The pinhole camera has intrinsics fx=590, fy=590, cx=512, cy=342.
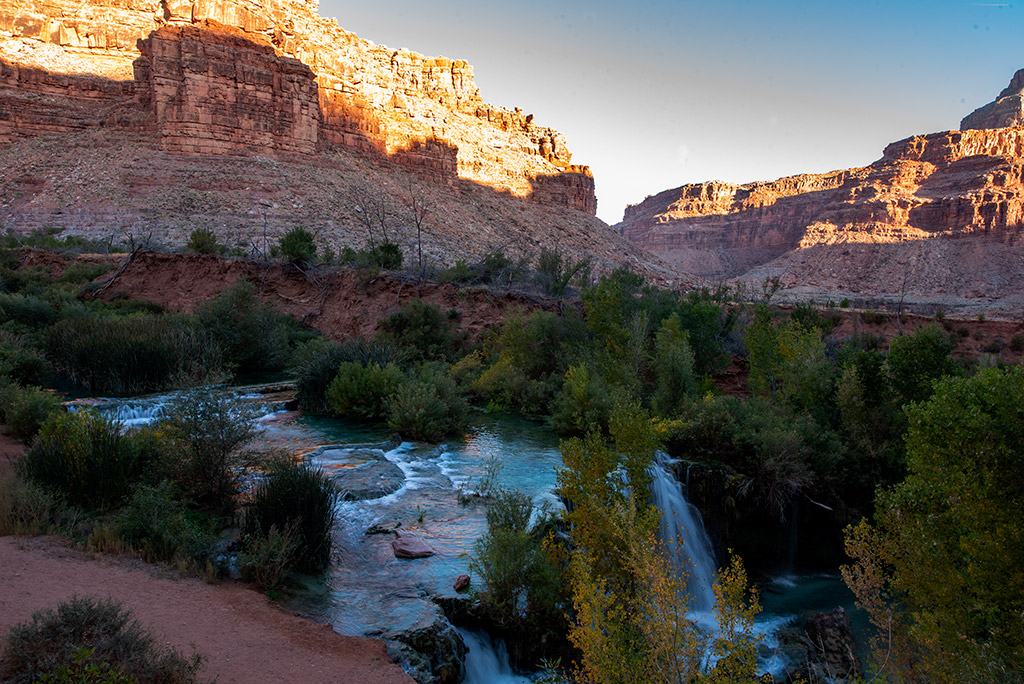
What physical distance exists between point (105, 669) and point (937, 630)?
20.3 feet

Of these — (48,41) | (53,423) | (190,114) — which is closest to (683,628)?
(53,423)

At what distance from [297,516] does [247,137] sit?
1869 inches

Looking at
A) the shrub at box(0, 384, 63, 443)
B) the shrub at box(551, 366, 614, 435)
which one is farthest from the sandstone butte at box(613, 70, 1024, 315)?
the shrub at box(0, 384, 63, 443)

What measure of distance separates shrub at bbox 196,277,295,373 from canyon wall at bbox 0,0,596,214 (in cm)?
3143

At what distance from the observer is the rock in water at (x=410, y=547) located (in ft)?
22.9

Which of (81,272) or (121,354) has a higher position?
(81,272)

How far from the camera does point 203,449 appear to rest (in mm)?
7602

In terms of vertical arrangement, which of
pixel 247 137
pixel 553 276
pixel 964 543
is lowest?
pixel 964 543

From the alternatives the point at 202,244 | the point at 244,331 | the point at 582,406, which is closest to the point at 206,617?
the point at 582,406

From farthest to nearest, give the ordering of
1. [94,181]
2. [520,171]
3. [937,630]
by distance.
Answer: [520,171], [94,181], [937,630]

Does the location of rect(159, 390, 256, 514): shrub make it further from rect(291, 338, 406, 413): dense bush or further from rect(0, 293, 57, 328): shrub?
rect(0, 293, 57, 328): shrub

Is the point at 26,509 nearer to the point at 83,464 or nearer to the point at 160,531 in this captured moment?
the point at 83,464

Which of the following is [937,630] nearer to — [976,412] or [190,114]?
[976,412]

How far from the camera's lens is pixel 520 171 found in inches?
2916
